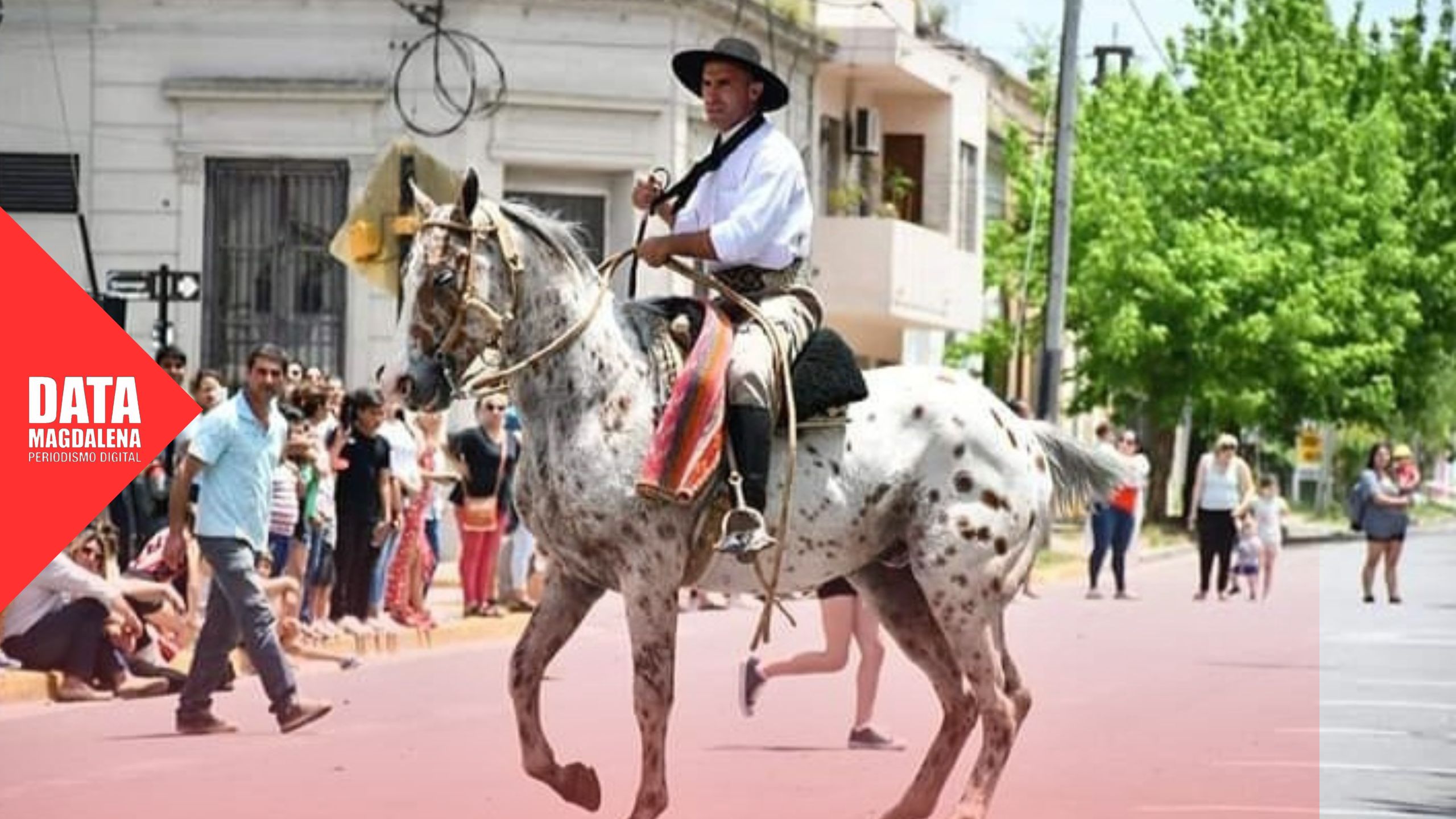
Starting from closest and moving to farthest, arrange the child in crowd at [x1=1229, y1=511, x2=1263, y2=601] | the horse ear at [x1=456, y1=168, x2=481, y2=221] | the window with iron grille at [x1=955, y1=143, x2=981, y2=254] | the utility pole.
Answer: the horse ear at [x1=456, y1=168, x2=481, y2=221], the child in crowd at [x1=1229, y1=511, x2=1263, y2=601], the utility pole, the window with iron grille at [x1=955, y1=143, x2=981, y2=254]

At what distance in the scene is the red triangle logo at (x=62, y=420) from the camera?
1950 cm

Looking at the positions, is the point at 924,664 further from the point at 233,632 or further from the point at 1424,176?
the point at 1424,176

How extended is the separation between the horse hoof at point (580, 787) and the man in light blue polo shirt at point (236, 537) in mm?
4931

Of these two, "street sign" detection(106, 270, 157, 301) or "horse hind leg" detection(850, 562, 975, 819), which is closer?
"horse hind leg" detection(850, 562, 975, 819)

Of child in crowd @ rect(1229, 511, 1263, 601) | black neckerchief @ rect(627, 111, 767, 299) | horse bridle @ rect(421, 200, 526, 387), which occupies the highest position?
black neckerchief @ rect(627, 111, 767, 299)

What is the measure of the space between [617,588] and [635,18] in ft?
87.9

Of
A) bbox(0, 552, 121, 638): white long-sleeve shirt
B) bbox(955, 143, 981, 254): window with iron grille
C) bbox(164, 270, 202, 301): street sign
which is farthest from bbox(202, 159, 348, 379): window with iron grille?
bbox(0, 552, 121, 638): white long-sleeve shirt

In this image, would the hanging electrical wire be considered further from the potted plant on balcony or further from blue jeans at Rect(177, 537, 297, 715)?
blue jeans at Rect(177, 537, 297, 715)

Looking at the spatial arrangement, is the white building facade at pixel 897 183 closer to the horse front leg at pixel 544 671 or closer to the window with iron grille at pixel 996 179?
the window with iron grille at pixel 996 179

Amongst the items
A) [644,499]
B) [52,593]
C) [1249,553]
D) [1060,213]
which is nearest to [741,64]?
[644,499]

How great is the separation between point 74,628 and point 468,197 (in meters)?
7.46

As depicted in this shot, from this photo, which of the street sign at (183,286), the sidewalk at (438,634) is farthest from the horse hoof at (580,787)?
the street sign at (183,286)

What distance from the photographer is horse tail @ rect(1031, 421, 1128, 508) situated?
569 inches

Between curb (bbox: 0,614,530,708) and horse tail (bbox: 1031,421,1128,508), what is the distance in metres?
7.45
